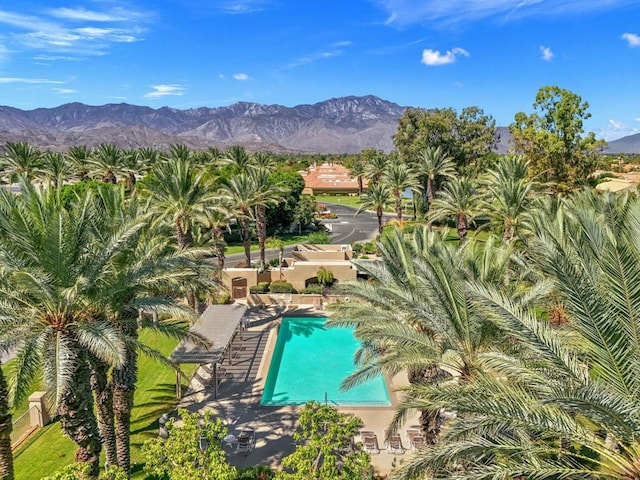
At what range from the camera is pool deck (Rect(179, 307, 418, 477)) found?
1416cm

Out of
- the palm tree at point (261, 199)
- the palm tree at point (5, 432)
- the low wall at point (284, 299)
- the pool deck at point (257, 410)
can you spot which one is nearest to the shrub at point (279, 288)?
the low wall at point (284, 299)

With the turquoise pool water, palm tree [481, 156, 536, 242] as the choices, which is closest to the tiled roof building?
palm tree [481, 156, 536, 242]

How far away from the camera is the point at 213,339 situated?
19.1 meters

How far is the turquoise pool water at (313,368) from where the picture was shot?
18359 mm

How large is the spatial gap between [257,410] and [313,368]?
15.6 ft

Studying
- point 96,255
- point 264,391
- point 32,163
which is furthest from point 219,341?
point 32,163

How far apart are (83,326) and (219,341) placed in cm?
924

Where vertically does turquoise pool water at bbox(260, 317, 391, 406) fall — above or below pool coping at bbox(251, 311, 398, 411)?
below

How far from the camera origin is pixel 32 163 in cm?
5300

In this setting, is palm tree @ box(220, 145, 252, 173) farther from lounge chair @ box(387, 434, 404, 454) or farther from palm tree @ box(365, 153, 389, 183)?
lounge chair @ box(387, 434, 404, 454)

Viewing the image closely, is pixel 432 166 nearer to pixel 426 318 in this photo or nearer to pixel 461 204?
pixel 461 204

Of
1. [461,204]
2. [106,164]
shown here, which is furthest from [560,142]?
[106,164]

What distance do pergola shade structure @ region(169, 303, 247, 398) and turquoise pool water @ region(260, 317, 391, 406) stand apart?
2.52 metres

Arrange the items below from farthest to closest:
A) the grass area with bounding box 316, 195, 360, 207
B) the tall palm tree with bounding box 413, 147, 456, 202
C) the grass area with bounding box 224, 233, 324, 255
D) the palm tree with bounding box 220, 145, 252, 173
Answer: the grass area with bounding box 316, 195, 360, 207, the palm tree with bounding box 220, 145, 252, 173, the tall palm tree with bounding box 413, 147, 456, 202, the grass area with bounding box 224, 233, 324, 255
